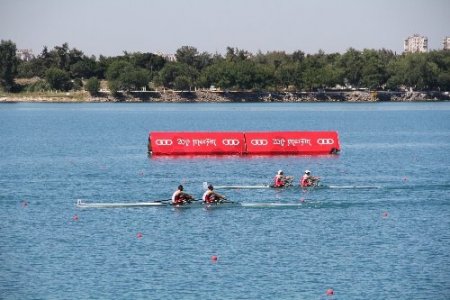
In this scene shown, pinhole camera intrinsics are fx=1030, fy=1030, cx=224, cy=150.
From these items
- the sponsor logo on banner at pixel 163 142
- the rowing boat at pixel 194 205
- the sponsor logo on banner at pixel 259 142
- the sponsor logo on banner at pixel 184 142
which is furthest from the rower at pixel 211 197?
the sponsor logo on banner at pixel 259 142

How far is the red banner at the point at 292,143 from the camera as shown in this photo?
8750cm

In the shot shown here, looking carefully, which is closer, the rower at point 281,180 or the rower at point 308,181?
the rower at point 281,180

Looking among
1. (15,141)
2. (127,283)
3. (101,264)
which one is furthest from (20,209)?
(15,141)

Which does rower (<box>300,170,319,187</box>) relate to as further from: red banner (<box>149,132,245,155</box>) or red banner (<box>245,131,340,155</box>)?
red banner (<box>149,132,245,155</box>)

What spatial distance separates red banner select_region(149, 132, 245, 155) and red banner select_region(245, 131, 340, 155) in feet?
3.93

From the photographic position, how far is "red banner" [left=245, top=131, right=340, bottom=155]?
87500 mm

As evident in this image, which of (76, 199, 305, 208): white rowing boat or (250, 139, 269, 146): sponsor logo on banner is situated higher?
(250, 139, 269, 146): sponsor logo on banner

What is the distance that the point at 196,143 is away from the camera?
86.9m

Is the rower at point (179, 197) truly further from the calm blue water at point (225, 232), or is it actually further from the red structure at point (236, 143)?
the red structure at point (236, 143)

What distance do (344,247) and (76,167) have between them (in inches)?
1568

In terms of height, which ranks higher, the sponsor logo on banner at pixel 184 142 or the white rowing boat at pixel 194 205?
the sponsor logo on banner at pixel 184 142

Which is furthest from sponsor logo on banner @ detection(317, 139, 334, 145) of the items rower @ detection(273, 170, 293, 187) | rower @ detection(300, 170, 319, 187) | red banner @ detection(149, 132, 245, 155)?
rower @ detection(273, 170, 293, 187)

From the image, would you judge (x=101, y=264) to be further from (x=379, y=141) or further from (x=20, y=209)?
(x=379, y=141)

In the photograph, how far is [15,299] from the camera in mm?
37531
